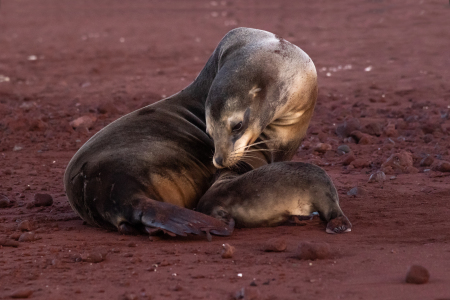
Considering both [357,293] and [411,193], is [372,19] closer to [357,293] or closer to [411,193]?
[411,193]

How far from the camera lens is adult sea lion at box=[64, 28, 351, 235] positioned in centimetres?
458

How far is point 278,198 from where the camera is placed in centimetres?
456

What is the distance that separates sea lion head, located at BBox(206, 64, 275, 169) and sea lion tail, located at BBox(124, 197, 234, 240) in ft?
1.78

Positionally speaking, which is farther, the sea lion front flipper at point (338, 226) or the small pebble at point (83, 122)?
the small pebble at point (83, 122)

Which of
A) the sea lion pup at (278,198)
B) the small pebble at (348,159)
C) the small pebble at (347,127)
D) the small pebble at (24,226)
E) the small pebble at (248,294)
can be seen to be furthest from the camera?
the small pebble at (347,127)

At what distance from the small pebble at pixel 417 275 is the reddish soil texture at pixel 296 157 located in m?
0.03

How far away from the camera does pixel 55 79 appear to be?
13.7 m

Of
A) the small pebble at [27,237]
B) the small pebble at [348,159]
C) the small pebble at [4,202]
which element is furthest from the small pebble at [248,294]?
the small pebble at [348,159]

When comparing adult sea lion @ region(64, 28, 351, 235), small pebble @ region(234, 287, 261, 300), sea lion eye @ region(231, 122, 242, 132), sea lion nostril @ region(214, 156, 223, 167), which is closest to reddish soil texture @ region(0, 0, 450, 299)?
small pebble @ region(234, 287, 261, 300)

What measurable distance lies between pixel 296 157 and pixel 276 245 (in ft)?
11.1

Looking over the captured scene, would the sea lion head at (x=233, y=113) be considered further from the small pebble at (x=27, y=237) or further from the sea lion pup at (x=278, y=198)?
the small pebble at (x=27, y=237)

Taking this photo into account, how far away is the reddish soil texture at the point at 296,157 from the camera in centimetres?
352

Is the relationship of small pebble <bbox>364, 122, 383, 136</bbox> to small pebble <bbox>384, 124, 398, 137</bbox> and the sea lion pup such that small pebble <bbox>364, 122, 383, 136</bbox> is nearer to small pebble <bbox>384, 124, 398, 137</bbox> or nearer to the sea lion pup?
small pebble <bbox>384, 124, 398, 137</bbox>

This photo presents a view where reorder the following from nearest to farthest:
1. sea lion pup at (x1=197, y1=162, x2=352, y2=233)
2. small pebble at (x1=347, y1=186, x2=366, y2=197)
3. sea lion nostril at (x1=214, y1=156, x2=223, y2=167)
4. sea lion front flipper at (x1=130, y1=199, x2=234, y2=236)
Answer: sea lion front flipper at (x1=130, y1=199, x2=234, y2=236) → sea lion pup at (x1=197, y1=162, x2=352, y2=233) → sea lion nostril at (x1=214, y1=156, x2=223, y2=167) → small pebble at (x1=347, y1=186, x2=366, y2=197)
